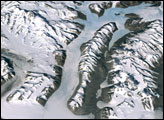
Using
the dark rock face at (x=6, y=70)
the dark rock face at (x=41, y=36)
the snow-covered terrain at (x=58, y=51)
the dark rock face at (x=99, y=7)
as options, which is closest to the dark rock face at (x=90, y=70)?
the snow-covered terrain at (x=58, y=51)

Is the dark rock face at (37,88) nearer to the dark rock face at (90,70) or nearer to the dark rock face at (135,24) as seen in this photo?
the dark rock face at (90,70)

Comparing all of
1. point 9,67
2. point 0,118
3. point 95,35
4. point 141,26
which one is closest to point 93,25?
point 95,35

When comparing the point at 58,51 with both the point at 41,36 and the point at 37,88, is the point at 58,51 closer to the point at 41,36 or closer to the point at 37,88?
the point at 41,36

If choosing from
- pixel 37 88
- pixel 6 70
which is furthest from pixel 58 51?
pixel 6 70

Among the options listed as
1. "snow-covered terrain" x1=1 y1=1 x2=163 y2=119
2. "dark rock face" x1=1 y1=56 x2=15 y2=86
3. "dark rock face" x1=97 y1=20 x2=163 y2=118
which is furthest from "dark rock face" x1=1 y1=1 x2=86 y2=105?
"dark rock face" x1=97 y1=20 x2=163 y2=118

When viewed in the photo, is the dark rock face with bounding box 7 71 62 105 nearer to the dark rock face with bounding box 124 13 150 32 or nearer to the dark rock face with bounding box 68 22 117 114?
the dark rock face with bounding box 68 22 117 114

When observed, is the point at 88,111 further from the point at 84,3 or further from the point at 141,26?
the point at 84,3
